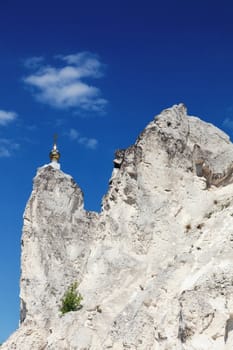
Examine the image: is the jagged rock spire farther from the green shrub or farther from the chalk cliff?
the green shrub

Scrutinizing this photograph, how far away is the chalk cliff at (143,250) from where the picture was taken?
80.9 ft

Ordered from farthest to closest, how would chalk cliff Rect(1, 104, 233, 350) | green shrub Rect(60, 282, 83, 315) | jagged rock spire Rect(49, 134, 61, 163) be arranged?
jagged rock spire Rect(49, 134, 61, 163) → green shrub Rect(60, 282, 83, 315) → chalk cliff Rect(1, 104, 233, 350)

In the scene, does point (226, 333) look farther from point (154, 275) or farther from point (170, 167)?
point (170, 167)

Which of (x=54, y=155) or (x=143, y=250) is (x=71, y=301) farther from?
(x=54, y=155)

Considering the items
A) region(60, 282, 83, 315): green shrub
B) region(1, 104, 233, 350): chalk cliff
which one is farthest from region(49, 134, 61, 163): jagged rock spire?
region(60, 282, 83, 315): green shrub

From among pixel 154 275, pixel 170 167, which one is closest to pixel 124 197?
pixel 170 167

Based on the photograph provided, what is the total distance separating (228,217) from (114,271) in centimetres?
564

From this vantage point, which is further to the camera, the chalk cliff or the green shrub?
the green shrub

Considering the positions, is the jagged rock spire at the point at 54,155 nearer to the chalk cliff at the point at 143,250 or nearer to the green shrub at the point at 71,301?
the chalk cliff at the point at 143,250

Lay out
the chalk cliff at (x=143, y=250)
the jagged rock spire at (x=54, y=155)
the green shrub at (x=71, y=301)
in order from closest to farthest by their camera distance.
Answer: the chalk cliff at (x=143, y=250), the green shrub at (x=71, y=301), the jagged rock spire at (x=54, y=155)

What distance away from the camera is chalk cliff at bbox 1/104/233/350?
24672 millimetres

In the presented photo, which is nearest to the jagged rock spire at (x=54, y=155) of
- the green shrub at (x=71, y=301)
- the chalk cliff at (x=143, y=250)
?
the chalk cliff at (x=143, y=250)

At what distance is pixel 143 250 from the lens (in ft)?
101

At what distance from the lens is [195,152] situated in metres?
33.7
